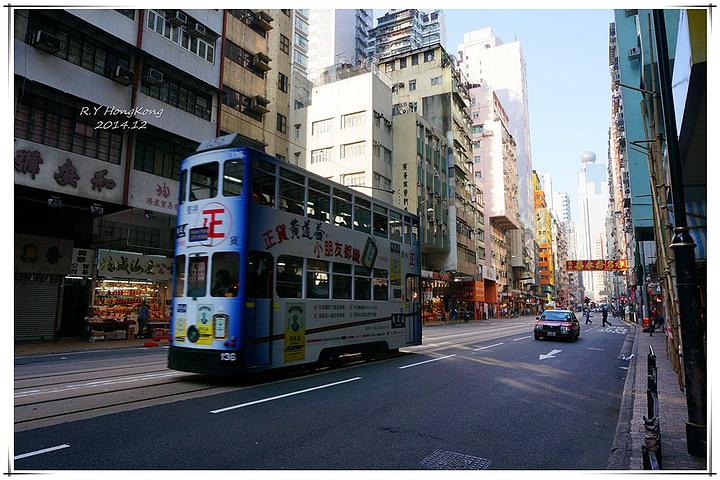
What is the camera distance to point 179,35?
22.8 m

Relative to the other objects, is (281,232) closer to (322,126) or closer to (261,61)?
(261,61)

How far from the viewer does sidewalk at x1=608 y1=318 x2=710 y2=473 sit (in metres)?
5.08

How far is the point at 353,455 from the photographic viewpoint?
525 cm

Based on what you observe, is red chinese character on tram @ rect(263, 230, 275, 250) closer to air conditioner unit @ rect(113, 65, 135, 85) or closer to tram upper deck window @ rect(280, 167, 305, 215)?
tram upper deck window @ rect(280, 167, 305, 215)

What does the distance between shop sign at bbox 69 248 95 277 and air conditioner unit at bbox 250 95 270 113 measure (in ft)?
42.0

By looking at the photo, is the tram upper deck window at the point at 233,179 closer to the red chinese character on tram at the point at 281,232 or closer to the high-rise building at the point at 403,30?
the red chinese character on tram at the point at 281,232

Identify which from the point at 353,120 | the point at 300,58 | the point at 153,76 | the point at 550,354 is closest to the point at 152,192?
the point at 153,76

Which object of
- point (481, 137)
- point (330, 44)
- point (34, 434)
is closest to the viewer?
point (34, 434)

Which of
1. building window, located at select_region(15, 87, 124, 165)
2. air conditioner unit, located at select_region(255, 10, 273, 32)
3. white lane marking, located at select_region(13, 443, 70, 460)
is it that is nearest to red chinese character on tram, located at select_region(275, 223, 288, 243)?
white lane marking, located at select_region(13, 443, 70, 460)

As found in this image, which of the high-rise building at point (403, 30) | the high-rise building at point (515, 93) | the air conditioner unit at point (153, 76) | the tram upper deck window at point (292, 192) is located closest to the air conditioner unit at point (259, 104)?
the air conditioner unit at point (153, 76)

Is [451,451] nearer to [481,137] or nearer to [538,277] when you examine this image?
[481,137]

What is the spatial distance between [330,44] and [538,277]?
8004 centimetres

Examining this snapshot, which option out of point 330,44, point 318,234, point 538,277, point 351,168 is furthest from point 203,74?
point 538,277

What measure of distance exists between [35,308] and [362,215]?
14.7m
